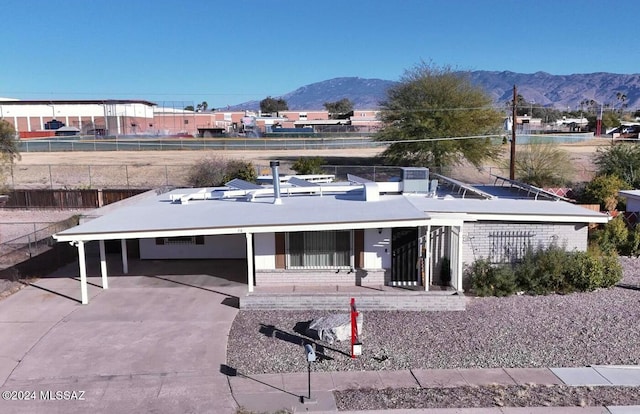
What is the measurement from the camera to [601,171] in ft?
110

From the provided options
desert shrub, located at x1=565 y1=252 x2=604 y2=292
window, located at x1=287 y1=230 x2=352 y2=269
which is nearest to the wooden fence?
window, located at x1=287 y1=230 x2=352 y2=269

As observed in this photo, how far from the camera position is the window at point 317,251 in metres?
16.1

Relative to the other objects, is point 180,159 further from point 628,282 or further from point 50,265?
point 628,282

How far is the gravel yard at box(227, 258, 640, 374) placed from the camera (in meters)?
11.4

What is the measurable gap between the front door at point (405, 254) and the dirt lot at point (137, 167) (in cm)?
2343

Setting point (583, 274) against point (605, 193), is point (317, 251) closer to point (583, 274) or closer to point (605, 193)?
point (583, 274)

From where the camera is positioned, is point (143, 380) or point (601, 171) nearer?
point (143, 380)

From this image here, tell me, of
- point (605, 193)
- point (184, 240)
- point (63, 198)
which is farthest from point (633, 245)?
point (63, 198)

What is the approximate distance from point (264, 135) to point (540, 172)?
65.0 meters

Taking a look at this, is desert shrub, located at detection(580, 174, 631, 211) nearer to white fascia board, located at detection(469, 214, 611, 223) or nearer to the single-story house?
the single-story house

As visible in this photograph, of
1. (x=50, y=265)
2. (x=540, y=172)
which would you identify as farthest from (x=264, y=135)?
(x=50, y=265)

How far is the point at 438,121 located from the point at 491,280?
29325mm

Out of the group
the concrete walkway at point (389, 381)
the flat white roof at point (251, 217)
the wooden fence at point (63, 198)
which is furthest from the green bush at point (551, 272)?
the wooden fence at point (63, 198)

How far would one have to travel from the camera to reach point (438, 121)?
43438 mm
